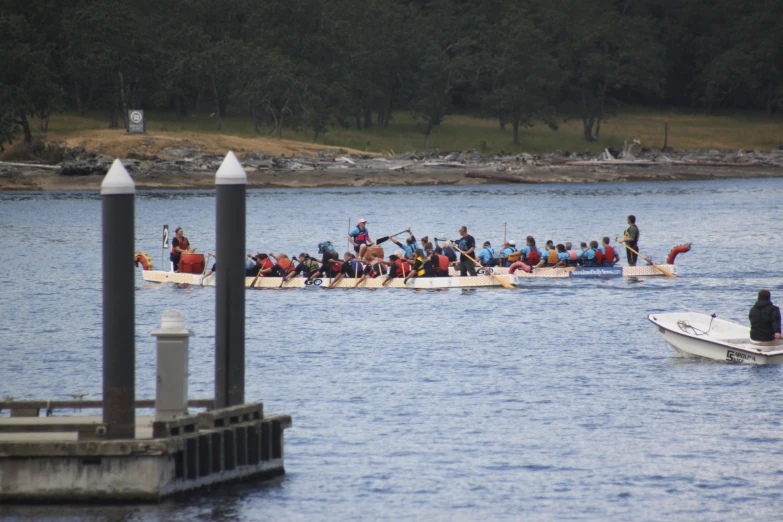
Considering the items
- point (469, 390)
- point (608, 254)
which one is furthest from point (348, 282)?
point (469, 390)

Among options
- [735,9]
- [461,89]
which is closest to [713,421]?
[461,89]

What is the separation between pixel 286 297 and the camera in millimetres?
40094

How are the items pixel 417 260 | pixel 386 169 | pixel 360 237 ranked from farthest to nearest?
1. pixel 386 169
2. pixel 360 237
3. pixel 417 260

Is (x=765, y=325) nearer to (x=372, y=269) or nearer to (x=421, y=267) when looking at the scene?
(x=421, y=267)

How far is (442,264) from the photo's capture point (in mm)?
38531

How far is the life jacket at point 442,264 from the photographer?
126 feet

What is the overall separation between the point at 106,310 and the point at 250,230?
5296 cm

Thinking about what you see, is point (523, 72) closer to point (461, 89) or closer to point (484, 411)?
point (461, 89)

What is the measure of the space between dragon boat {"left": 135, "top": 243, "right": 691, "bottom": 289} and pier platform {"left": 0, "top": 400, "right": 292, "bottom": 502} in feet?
74.0

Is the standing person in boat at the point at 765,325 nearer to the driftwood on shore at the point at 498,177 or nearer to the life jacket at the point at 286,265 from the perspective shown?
the life jacket at the point at 286,265

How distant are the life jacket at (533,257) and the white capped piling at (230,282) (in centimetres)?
2458

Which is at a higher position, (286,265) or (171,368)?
(286,265)

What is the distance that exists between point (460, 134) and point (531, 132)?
319 inches

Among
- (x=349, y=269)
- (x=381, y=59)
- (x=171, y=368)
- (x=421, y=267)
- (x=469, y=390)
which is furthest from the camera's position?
(x=381, y=59)
